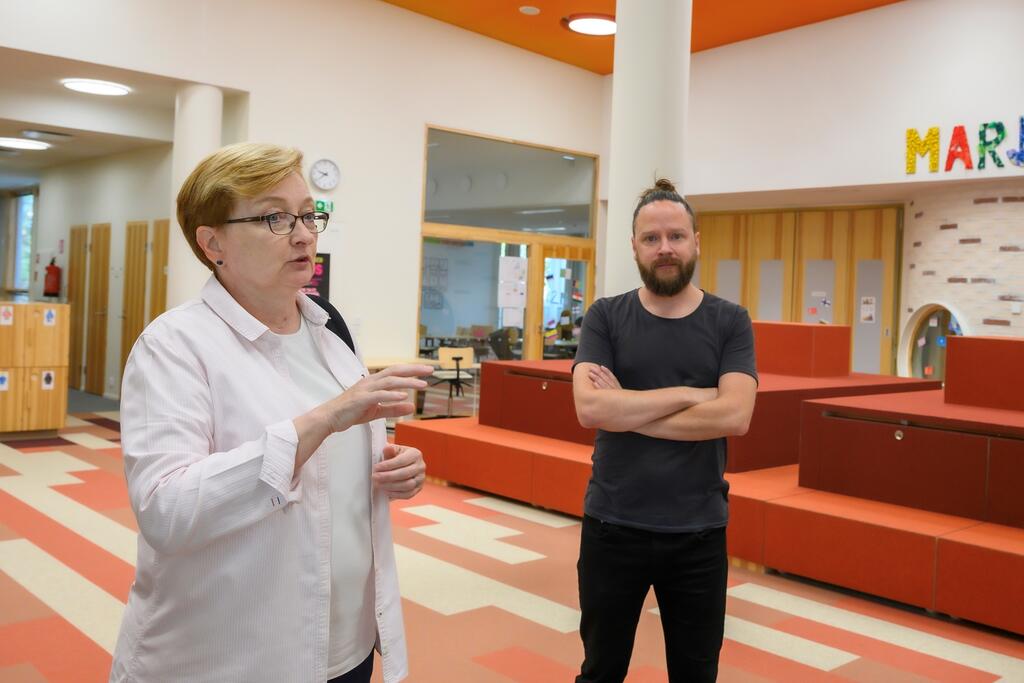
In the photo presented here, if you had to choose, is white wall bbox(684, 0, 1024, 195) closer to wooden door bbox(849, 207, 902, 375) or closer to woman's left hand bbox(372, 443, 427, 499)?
wooden door bbox(849, 207, 902, 375)

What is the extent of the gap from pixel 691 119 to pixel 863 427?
735 cm

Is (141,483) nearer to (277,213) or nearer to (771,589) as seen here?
(277,213)

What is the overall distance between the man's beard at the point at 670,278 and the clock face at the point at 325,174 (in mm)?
7631

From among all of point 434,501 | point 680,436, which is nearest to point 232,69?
point 434,501

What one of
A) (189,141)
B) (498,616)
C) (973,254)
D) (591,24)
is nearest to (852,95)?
(973,254)

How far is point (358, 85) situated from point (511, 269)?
3.18m

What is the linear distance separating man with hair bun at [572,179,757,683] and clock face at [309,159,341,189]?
7.54m

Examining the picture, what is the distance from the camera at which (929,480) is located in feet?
15.2

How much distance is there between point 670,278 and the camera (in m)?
2.49

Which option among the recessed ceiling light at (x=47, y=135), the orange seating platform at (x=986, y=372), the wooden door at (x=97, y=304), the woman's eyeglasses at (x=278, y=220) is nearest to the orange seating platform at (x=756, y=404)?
the orange seating platform at (x=986, y=372)

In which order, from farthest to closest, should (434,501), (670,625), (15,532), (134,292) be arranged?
(134,292) → (434,501) → (15,532) → (670,625)

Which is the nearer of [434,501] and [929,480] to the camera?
[929,480]

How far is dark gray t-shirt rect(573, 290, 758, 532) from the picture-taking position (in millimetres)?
2389

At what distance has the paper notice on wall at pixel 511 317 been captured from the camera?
11.8 metres
